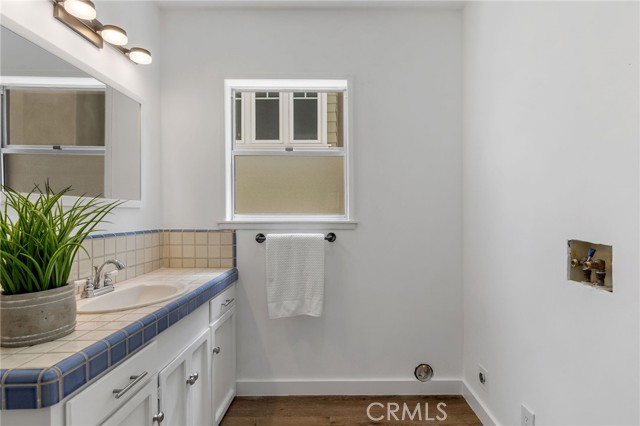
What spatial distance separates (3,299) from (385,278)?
176cm

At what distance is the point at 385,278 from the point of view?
2031 millimetres

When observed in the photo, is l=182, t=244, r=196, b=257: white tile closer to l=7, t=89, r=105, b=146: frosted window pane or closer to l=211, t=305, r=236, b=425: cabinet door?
l=211, t=305, r=236, b=425: cabinet door

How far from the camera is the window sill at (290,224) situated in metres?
2.02

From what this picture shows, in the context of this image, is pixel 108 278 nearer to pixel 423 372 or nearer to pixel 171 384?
pixel 171 384

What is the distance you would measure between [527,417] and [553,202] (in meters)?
0.95

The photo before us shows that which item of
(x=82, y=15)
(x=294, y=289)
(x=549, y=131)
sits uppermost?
(x=82, y=15)

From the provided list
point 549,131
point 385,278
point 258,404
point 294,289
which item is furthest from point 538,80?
point 258,404

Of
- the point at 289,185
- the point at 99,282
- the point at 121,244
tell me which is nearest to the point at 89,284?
the point at 99,282

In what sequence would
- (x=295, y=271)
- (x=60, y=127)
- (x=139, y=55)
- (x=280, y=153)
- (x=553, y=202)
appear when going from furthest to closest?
(x=280, y=153), (x=295, y=271), (x=139, y=55), (x=60, y=127), (x=553, y=202)

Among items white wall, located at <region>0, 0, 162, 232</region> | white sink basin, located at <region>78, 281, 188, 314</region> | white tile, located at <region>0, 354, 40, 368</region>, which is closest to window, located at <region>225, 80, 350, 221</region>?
white wall, located at <region>0, 0, 162, 232</region>

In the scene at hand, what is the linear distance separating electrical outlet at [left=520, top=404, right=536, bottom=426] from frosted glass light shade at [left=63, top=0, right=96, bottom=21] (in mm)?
2503

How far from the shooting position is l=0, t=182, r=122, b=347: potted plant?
79cm

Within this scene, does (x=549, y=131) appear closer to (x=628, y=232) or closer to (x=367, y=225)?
(x=628, y=232)

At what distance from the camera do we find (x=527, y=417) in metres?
1.36
